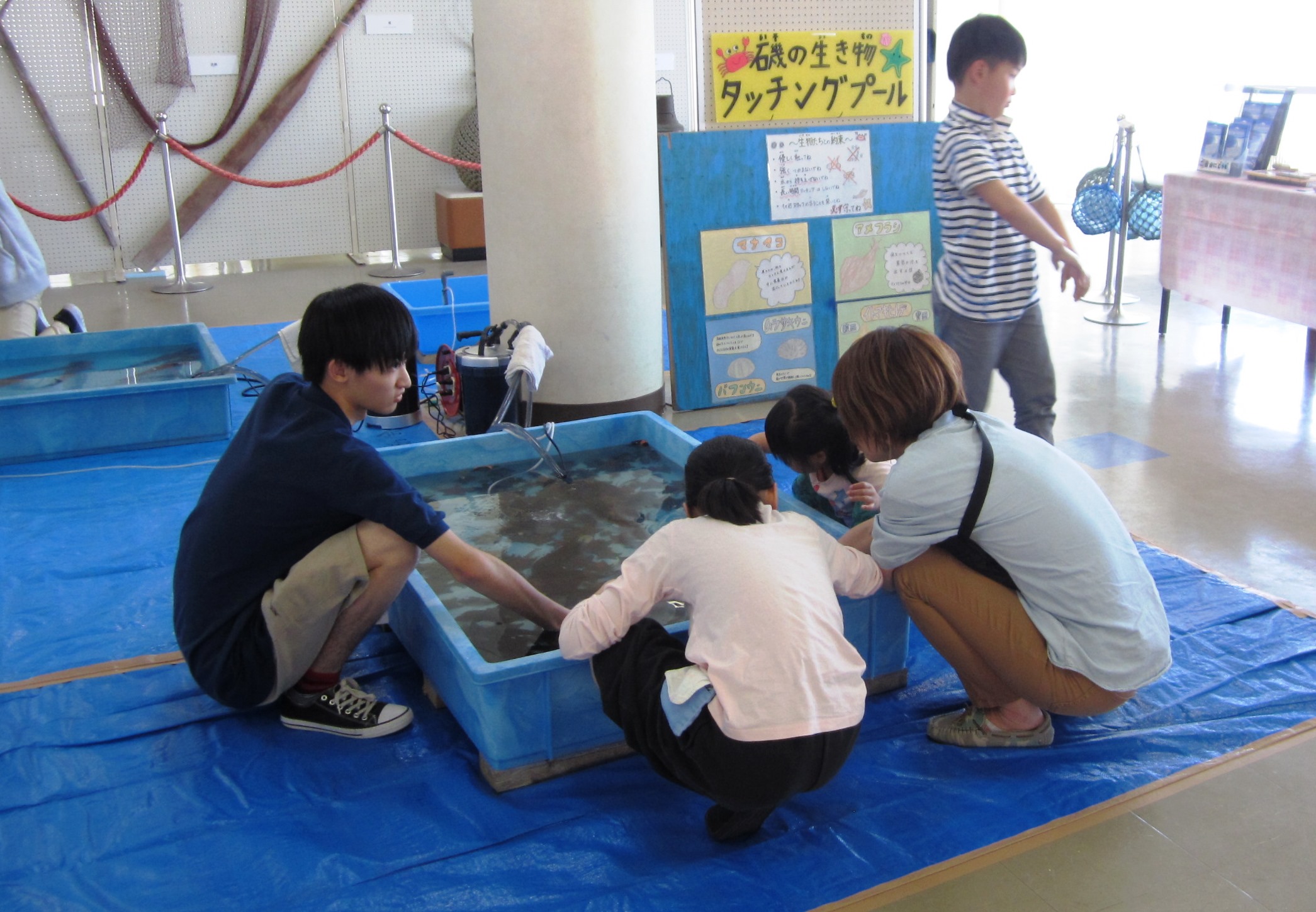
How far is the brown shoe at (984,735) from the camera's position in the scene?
224cm

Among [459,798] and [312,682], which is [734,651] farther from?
[312,682]

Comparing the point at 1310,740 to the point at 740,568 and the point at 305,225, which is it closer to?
the point at 740,568

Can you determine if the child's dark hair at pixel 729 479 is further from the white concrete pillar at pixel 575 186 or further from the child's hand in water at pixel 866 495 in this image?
the white concrete pillar at pixel 575 186

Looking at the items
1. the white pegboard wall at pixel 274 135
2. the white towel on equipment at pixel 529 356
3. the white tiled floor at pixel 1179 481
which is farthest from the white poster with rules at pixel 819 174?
the white pegboard wall at pixel 274 135

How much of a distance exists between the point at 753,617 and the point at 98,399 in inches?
121

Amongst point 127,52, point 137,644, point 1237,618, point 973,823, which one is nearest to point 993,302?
point 1237,618

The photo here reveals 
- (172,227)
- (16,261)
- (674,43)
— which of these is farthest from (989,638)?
(674,43)

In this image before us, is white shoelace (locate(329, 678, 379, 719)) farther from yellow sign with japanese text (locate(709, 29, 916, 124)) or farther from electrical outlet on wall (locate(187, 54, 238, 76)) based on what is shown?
electrical outlet on wall (locate(187, 54, 238, 76))

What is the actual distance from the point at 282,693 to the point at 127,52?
20.6ft

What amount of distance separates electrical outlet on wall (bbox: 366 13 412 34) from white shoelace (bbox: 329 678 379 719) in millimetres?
6429

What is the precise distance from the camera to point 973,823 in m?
2.02

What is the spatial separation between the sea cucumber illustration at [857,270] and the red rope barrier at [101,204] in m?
4.86

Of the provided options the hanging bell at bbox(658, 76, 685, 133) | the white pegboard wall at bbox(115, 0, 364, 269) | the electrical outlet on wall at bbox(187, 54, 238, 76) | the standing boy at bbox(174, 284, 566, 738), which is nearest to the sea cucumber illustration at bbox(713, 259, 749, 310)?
the standing boy at bbox(174, 284, 566, 738)

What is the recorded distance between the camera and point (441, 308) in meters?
5.05
